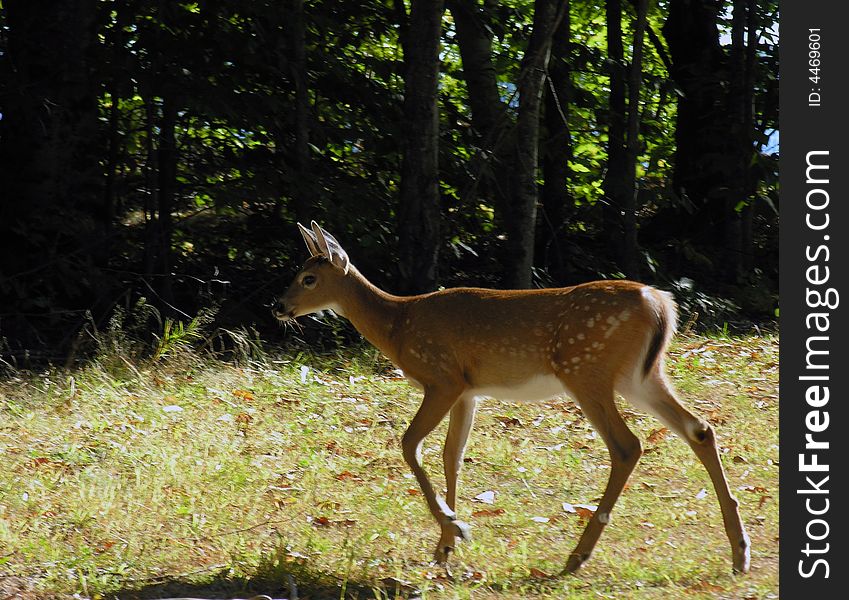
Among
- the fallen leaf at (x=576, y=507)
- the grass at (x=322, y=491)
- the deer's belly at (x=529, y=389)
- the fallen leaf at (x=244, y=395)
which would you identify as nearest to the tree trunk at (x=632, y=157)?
the grass at (x=322, y=491)

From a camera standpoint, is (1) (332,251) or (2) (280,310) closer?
(1) (332,251)

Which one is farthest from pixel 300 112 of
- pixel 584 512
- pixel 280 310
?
pixel 584 512

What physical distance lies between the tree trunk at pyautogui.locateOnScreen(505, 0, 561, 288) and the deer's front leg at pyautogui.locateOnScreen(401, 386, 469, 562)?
17.4ft

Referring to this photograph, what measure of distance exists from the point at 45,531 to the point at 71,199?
5611 mm

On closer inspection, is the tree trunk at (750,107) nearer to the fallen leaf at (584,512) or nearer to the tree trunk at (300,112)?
the tree trunk at (300,112)

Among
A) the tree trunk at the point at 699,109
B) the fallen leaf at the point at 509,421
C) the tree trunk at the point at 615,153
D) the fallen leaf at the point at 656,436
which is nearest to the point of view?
the fallen leaf at the point at 656,436

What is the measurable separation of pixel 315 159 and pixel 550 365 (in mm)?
6444

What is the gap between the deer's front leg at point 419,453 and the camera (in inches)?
225

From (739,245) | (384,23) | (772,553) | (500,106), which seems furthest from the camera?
(739,245)

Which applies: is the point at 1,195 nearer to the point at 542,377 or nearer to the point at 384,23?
the point at 384,23

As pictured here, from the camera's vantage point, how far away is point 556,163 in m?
14.0

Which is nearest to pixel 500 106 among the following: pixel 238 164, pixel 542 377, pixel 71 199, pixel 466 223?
pixel 466 223

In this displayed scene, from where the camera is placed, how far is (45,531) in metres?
5.81

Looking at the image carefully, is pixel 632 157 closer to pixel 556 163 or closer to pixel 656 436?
pixel 556 163
